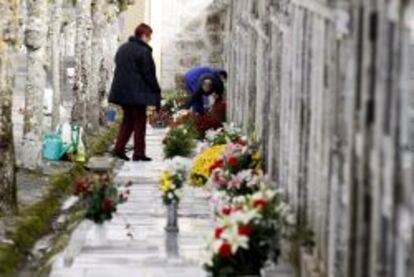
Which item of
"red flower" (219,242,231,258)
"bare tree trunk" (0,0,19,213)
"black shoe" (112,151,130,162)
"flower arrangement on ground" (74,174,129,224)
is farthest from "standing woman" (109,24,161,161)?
"red flower" (219,242,231,258)

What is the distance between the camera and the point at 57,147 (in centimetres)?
2261

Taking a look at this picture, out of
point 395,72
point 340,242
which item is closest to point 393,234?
point 395,72

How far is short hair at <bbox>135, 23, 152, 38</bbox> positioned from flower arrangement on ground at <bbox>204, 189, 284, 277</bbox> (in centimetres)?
970

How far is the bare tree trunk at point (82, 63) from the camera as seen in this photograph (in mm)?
27531

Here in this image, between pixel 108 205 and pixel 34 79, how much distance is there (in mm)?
8329

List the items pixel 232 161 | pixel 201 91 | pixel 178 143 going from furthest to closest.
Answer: pixel 201 91
pixel 178 143
pixel 232 161

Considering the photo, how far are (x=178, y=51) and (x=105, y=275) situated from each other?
2456cm

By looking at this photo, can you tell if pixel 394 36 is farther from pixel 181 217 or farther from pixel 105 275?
pixel 181 217

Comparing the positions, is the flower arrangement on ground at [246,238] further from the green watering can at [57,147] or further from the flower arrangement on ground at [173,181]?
the green watering can at [57,147]

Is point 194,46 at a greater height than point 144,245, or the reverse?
point 194,46

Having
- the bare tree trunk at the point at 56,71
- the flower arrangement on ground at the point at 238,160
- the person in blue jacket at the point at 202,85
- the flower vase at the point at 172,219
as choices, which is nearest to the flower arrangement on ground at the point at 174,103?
the bare tree trunk at the point at 56,71

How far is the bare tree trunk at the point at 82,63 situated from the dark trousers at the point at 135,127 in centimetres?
655

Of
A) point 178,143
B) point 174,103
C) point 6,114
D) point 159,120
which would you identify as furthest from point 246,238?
point 174,103

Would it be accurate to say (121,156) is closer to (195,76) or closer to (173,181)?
(195,76)
